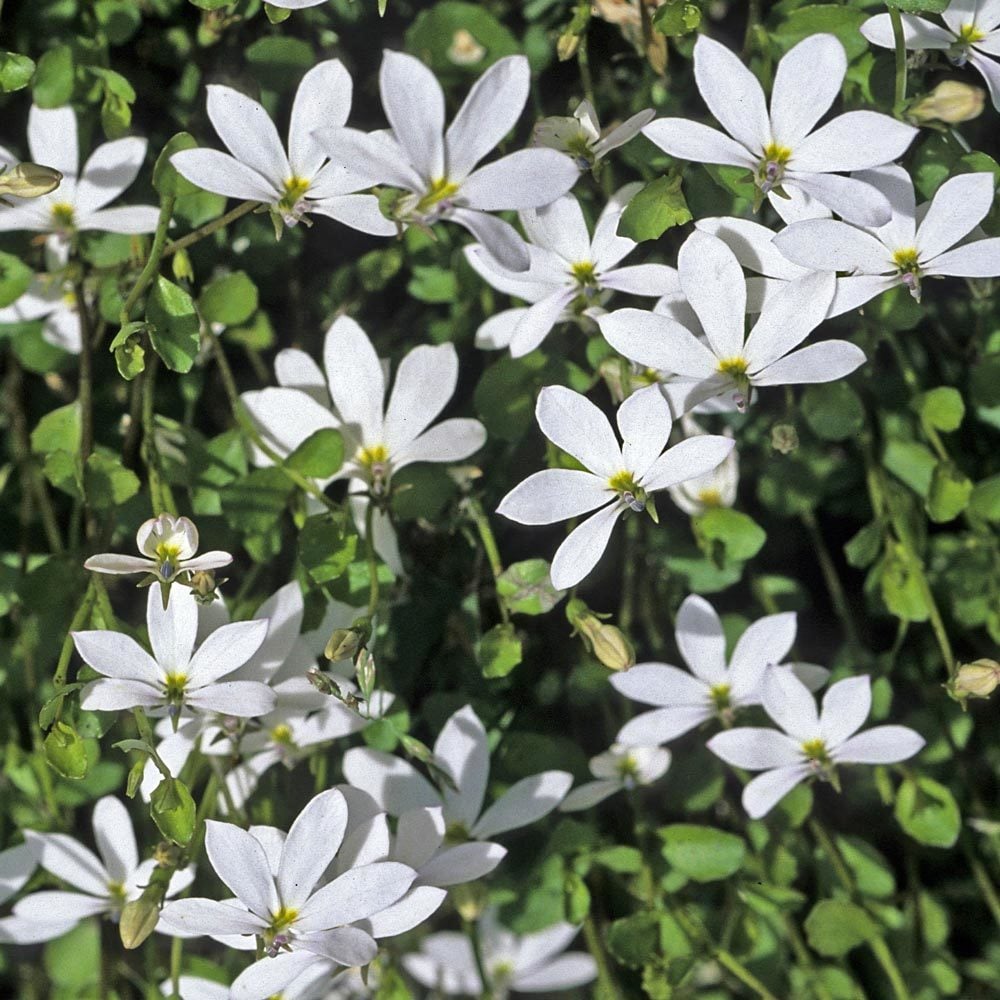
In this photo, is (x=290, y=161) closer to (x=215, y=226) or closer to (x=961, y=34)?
(x=215, y=226)

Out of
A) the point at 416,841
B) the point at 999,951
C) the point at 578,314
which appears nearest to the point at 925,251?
the point at 578,314

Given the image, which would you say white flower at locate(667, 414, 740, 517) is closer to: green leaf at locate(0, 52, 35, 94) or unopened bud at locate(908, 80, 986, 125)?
unopened bud at locate(908, 80, 986, 125)

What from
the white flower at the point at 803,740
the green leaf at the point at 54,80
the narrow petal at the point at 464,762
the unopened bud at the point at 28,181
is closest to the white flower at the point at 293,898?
the narrow petal at the point at 464,762

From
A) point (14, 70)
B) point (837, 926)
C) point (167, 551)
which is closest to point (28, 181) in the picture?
point (14, 70)

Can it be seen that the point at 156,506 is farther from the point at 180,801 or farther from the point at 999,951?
the point at 999,951

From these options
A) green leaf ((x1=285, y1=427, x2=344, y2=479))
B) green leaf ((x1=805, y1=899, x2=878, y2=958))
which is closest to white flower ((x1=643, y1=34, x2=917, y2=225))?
green leaf ((x1=285, y1=427, x2=344, y2=479))

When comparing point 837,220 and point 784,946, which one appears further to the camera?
point 784,946
